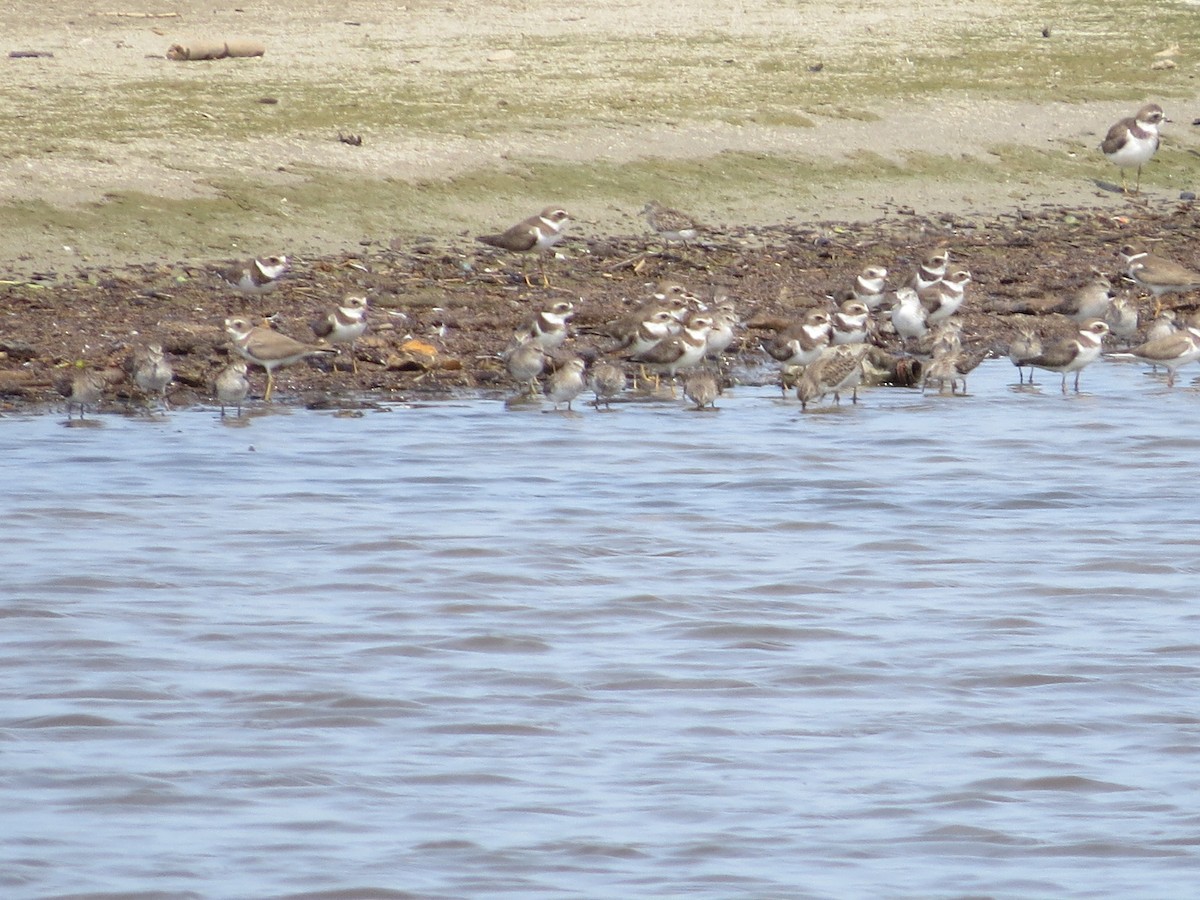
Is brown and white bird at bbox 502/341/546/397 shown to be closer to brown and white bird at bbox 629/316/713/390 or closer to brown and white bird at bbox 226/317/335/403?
brown and white bird at bbox 629/316/713/390

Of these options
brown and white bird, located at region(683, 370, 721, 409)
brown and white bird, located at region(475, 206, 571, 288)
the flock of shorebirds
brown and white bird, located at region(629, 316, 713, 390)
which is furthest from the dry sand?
brown and white bird, located at region(683, 370, 721, 409)

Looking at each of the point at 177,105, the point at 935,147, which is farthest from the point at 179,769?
the point at 935,147

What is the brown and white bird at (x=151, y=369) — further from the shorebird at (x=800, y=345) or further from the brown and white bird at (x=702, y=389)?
the shorebird at (x=800, y=345)

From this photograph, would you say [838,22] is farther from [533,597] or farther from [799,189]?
[533,597]

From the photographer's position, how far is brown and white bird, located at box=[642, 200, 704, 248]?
18906 mm

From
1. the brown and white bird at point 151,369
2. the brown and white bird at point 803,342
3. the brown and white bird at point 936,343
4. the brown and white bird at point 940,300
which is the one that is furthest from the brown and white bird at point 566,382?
the brown and white bird at point 940,300

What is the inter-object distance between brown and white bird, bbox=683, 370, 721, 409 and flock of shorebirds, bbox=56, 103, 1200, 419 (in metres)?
0.01

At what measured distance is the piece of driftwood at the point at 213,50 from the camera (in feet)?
77.4

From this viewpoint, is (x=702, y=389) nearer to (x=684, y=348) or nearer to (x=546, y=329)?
(x=684, y=348)

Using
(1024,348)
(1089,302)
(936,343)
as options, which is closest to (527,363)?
(936,343)

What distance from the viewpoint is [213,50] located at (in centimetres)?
2373

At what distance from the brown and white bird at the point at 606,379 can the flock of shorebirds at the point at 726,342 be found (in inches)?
0.4

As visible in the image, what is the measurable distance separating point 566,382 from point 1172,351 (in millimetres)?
4717

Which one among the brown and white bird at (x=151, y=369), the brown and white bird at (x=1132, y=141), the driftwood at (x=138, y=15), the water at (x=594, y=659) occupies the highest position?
the driftwood at (x=138, y=15)
